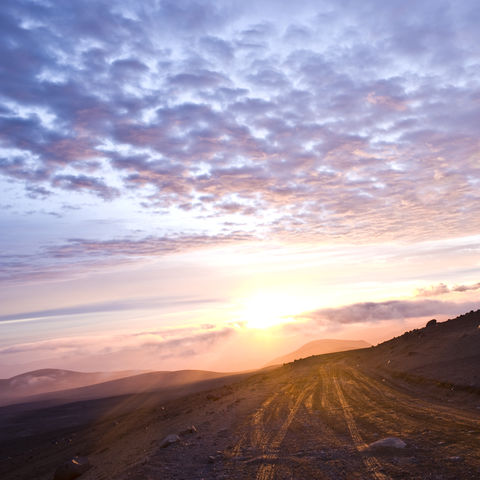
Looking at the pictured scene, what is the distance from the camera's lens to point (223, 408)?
22.5 meters

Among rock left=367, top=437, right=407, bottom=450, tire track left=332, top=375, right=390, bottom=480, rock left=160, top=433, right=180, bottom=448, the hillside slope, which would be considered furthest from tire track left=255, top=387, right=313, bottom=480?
the hillside slope

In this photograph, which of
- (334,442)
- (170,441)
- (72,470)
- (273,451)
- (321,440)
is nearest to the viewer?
(273,451)

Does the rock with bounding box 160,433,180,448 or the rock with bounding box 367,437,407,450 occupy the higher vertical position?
the rock with bounding box 367,437,407,450

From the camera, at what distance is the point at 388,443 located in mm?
11031

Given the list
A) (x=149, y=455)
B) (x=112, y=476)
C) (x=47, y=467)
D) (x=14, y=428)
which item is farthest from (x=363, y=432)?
(x=14, y=428)

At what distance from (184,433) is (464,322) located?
135 feet

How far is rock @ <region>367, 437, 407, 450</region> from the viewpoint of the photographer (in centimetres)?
1087

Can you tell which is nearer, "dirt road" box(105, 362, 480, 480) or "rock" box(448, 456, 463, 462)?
"rock" box(448, 456, 463, 462)

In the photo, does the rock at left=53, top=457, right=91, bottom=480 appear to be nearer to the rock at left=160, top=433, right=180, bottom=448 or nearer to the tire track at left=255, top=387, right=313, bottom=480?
the rock at left=160, top=433, right=180, bottom=448

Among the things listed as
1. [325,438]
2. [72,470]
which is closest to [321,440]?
[325,438]

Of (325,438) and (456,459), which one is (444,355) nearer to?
(325,438)

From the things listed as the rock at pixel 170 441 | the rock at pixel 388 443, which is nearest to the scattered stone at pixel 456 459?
the rock at pixel 388 443

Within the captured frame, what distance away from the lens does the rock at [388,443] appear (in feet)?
35.7

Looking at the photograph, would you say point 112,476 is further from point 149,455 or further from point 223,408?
point 223,408
